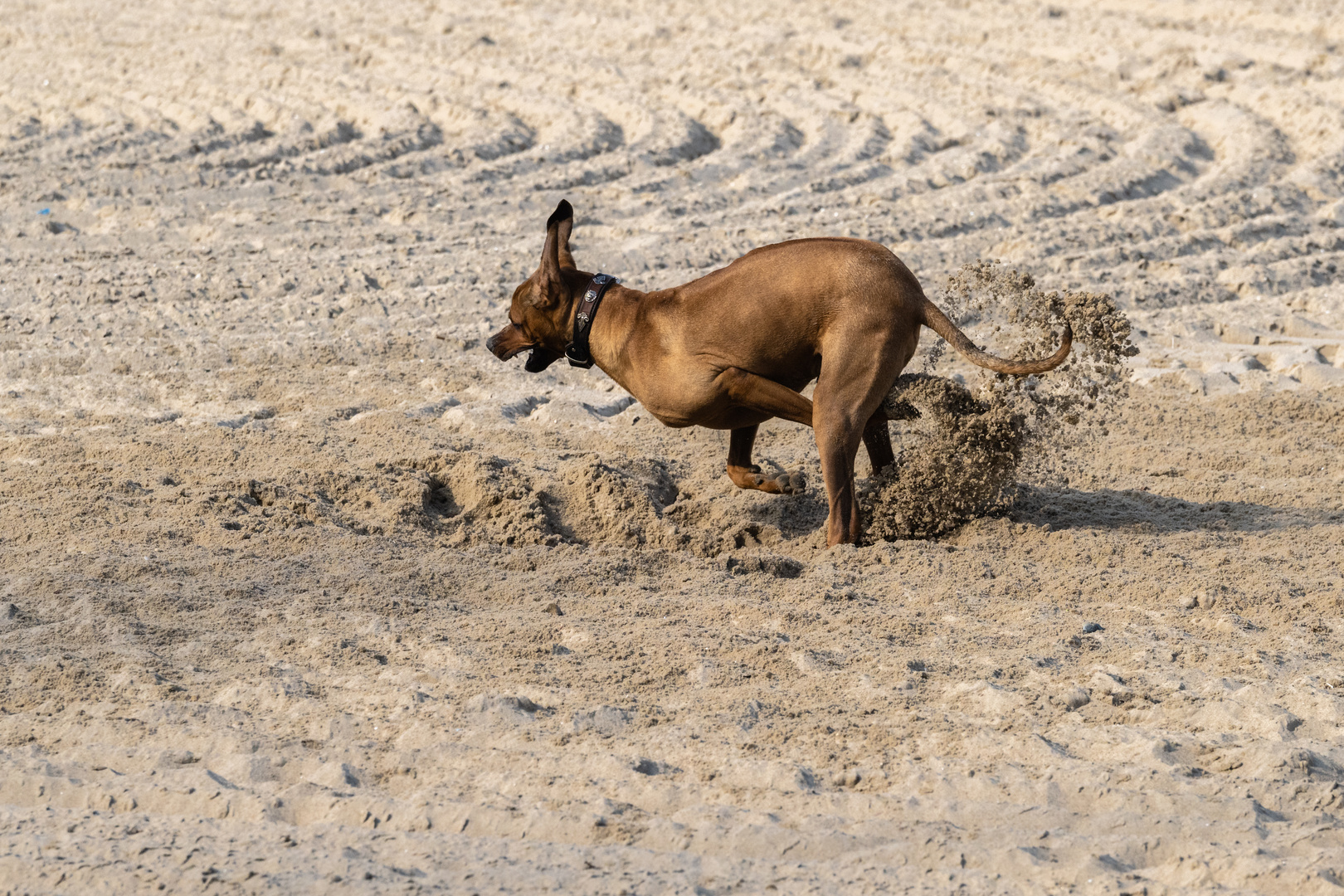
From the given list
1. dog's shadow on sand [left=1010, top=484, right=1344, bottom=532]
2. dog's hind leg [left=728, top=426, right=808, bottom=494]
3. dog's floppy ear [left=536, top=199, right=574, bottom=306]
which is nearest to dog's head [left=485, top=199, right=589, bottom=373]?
dog's floppy ear [left=536, top=199, right=574, bottom=306]

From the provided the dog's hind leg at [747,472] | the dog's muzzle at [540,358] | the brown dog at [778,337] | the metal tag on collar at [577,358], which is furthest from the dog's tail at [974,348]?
the dog's muzzle at [540,358]

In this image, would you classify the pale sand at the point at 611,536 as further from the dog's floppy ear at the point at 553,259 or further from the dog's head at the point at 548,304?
the dog's floppy ear at the point at 553,259

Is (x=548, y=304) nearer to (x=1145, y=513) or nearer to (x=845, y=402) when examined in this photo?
(x=845, y=402)

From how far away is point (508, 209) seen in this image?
11.0 meters

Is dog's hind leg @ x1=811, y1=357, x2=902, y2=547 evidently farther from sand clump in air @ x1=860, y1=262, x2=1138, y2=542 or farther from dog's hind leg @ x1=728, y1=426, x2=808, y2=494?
dog's hind leg @ x1=728, y1=426, x2=808, y2=494

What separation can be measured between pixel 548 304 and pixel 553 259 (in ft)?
0.73

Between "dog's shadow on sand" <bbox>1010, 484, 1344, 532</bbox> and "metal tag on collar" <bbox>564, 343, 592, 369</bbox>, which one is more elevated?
"metal tag on collar" <bbox>564, 343, 592, 369</bbox>

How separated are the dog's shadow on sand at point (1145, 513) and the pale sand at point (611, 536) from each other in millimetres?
36

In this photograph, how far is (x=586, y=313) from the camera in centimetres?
585

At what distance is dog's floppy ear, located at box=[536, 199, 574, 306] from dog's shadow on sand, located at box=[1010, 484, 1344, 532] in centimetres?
237

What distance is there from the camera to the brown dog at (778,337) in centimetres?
545

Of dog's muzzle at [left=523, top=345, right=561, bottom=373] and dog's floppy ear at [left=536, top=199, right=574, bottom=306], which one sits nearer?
dog's floppy ear at [left=536, top=199, right=574, bottom=306]

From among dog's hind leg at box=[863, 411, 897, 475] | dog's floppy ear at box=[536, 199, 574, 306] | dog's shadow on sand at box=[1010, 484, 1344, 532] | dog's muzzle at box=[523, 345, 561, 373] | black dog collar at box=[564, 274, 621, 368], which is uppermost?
dog's floppy ear at box=[536, 199, 574, 306]

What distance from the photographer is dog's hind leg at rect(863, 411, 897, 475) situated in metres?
6.16
